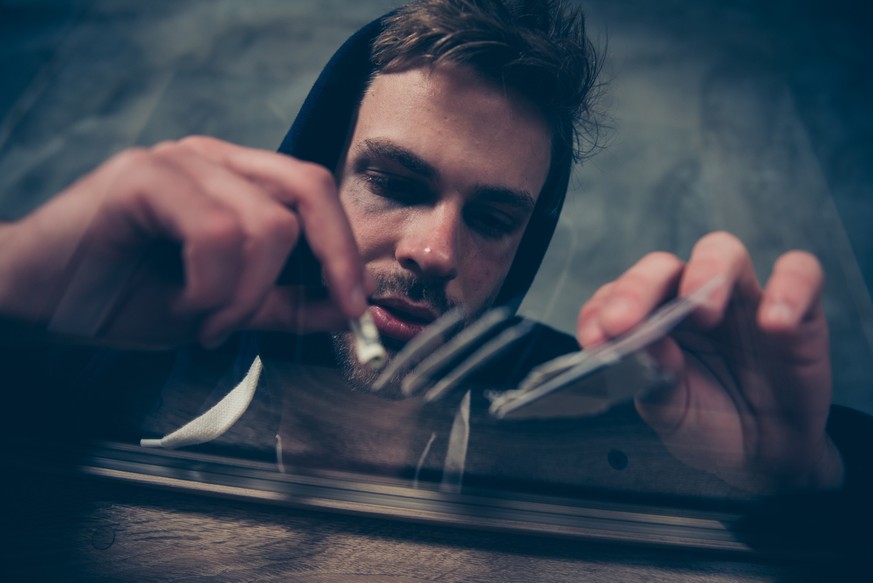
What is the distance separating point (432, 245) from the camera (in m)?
0.70

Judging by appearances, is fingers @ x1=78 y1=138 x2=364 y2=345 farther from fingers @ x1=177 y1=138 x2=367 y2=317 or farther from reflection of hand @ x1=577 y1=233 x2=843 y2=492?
reflection of hand @ x1=577 y1=233 x2=843 y2=492

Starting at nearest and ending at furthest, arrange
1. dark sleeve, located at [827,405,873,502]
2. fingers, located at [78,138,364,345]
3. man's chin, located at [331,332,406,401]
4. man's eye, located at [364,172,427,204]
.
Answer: fingers, located at [78,138,364,345] → man's chin, located at [331,332,406,401] → dark sleeve, located at [827,405,873,502] → man's eye, located at [364,172,427,204]

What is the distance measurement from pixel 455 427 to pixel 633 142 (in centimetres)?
58

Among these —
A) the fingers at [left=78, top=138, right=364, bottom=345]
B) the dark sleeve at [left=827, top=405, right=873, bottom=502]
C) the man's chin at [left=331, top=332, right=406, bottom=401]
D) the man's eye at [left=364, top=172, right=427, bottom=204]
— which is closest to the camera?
the fingers at [left=78, top=138, right=364, bottom=345]

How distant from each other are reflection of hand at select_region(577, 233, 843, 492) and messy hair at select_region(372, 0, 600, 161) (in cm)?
58

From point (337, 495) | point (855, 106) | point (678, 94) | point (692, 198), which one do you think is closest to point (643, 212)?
point (692, 198)

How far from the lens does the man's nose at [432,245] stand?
671mm

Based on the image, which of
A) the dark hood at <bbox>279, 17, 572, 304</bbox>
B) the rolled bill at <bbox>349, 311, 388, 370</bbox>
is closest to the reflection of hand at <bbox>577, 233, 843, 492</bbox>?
the rolled bill at <bbox>349, 311, 388, 370</bbox>

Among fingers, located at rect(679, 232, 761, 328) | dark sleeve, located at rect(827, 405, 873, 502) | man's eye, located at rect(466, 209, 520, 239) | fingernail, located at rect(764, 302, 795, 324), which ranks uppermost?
man's eye, located at rect(466, 209, 520, 239)

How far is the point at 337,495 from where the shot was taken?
566 millimetres

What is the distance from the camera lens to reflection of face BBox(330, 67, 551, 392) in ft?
2.19

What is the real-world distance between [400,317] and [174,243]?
29cm

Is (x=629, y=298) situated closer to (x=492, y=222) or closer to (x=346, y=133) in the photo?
(x=492, y=222)

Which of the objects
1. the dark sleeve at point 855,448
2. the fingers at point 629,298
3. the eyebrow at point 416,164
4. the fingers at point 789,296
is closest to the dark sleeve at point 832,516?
the dark sleeve at point 855,448
